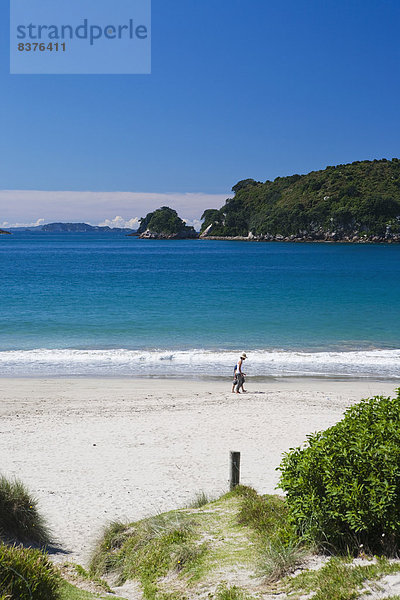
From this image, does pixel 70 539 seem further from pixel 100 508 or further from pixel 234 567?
pixel 234 567

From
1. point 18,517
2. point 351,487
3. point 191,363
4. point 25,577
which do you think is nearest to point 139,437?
point 18,517

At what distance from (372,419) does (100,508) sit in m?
5.44

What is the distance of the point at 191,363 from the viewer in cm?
2284

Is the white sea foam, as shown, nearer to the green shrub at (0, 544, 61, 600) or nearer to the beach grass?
the beach grass

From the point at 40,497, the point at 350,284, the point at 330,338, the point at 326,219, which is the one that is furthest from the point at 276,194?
the point at 40,497

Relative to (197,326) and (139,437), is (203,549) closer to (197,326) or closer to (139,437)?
(139,437)

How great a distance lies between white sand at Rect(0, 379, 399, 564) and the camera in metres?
9.60

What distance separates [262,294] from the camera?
156ft

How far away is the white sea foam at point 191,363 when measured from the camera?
838 inches

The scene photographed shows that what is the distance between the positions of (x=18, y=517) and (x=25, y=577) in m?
3.34

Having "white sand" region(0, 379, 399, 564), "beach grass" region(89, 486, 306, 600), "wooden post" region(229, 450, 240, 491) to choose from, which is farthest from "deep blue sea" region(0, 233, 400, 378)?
"beach grass" region(89, 486, 306, 600)

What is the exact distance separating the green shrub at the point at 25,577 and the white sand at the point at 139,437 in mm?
2758

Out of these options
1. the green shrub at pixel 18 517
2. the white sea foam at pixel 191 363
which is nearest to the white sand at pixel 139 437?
the green shrub at pixel 18 517

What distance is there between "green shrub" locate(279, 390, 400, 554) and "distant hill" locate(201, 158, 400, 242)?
145m
